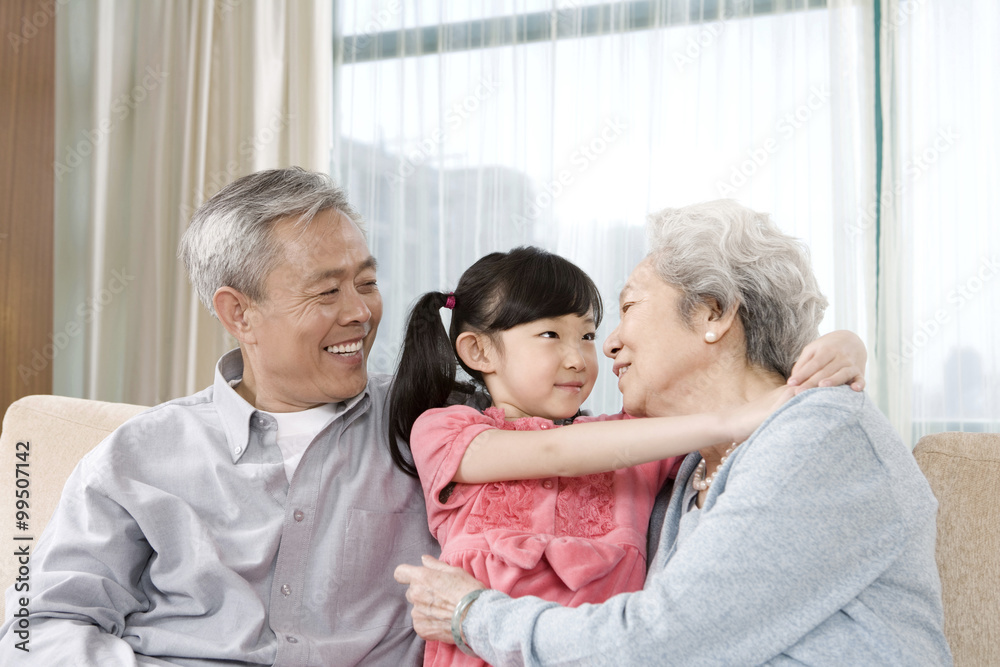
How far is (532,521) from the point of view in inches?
57.1

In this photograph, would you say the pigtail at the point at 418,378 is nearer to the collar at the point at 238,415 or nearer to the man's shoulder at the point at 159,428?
the collar at the point at 238,415

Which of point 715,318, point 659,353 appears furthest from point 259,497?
point 715,318

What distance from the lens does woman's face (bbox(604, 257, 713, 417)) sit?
1.40 meters

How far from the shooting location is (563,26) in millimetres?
3555

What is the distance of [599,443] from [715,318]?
0.98 feet

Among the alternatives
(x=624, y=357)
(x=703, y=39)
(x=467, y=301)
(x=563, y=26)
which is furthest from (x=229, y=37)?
(x=624, y=357)

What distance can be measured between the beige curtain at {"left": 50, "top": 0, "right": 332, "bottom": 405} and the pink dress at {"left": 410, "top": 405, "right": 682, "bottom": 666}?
2619 millimetres

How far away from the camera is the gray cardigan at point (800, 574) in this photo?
1.06 m

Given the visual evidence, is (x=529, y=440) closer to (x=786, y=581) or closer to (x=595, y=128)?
(x=786, y=581)

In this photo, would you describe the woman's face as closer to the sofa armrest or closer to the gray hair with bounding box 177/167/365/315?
the gray hair with bounding box 177/167/365/315

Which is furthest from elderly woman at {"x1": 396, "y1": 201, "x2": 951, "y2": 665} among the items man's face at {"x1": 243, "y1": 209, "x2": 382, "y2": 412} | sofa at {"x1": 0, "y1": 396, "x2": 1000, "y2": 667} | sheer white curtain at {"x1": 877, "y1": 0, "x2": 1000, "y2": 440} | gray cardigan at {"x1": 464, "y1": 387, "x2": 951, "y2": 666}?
sheer white curtain at {"x1": 877, "y1": 0, "x2": 1000, "y2": 440}

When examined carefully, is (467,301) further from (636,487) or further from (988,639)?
(988,639)

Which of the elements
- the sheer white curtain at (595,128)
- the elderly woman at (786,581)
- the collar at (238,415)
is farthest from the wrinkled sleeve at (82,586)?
the sheer white curtain at (595,128)

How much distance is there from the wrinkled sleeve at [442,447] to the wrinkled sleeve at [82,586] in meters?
0.54
